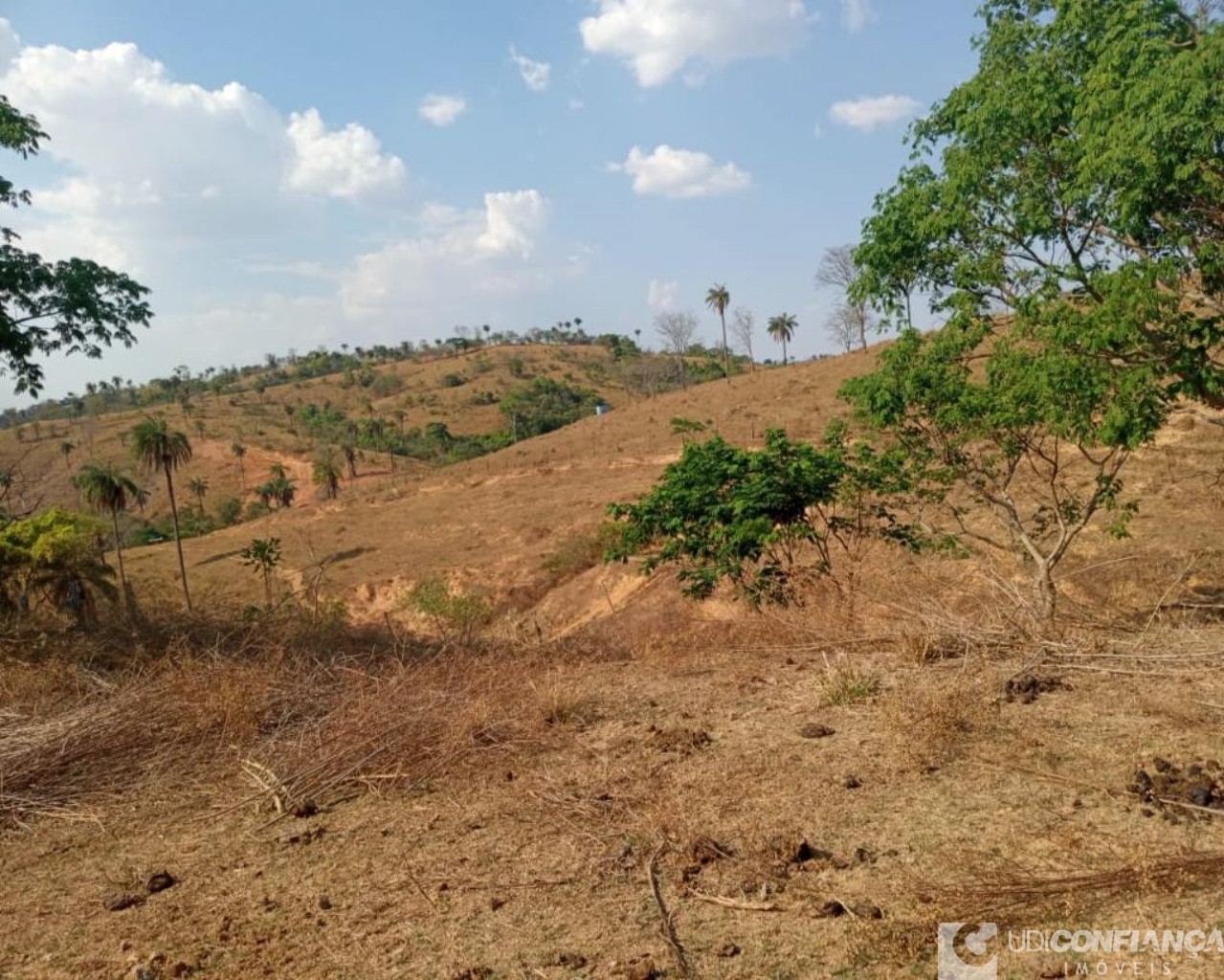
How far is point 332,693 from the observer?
18.3ft

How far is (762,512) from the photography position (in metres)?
11.1

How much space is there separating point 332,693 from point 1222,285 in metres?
Result: 7.10

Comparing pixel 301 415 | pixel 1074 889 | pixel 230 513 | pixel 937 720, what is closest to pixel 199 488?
pixel 230 513

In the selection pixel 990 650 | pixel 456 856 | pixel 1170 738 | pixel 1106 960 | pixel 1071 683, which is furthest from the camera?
pixel 990 650

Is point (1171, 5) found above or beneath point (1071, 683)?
above

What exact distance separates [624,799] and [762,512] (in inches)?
294

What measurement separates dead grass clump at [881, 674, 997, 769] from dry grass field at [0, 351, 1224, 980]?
2cm

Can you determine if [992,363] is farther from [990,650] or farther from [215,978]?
[215,978]

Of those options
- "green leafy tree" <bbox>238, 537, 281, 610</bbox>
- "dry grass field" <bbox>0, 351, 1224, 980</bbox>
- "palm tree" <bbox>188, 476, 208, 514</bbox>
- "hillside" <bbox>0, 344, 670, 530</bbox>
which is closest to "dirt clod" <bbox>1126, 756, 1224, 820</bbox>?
"dry grass field" <bbox>0, 351, 1224, 980</bbox>

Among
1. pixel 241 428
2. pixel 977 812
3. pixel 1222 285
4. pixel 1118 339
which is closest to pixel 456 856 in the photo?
pixel 977 812

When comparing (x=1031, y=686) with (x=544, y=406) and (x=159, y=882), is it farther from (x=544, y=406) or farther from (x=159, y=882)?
(x=544, y=406)

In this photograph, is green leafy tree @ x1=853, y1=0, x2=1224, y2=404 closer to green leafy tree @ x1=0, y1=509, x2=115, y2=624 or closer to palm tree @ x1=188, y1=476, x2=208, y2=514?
green leafy tree @ x1=0, y1=509, x2=115, y2=624
